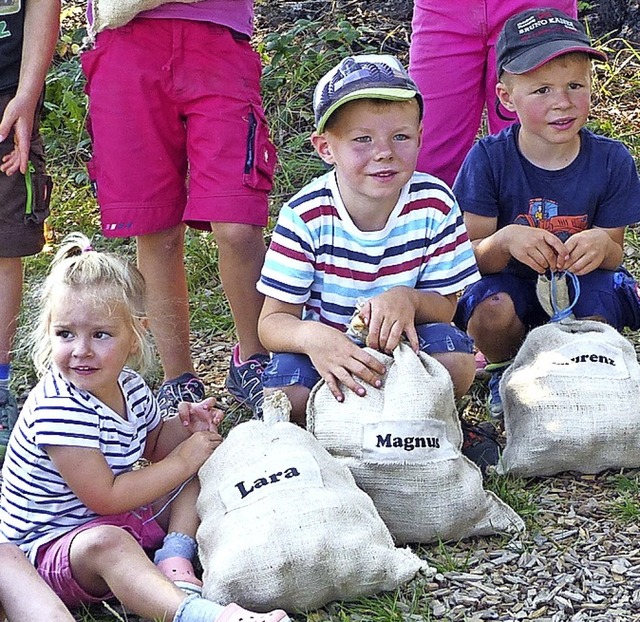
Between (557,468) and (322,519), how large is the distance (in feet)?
3.11

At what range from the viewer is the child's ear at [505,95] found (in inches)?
144

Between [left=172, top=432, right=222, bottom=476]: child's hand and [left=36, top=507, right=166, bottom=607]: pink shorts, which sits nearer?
[left=36, top=507, right=166, bottom=607]: pink shorts

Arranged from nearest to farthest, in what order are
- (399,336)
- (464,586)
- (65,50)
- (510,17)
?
(464,586) → (399,336) → (510,17) → (65,50)

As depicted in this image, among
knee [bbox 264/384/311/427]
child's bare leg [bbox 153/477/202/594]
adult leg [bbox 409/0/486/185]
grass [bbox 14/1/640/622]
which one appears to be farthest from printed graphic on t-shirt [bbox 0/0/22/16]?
child's bare leg [bbox 153/477/202/594]

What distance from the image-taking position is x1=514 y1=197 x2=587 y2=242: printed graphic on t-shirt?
3.64m

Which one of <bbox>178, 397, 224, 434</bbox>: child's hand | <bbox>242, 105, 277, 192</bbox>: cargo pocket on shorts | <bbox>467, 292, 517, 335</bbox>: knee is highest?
<bbox>242, 105, 277, 192</bbox>: cargo pocket on shorts

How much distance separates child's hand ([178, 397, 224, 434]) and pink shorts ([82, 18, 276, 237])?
2.42ft

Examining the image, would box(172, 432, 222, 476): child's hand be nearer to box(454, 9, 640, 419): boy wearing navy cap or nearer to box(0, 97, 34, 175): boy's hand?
box(454, 9, 640, 419): boy wearing navy cap

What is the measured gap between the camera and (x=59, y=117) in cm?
633

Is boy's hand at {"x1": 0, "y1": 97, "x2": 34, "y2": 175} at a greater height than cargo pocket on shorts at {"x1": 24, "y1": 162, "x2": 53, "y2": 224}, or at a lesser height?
greater

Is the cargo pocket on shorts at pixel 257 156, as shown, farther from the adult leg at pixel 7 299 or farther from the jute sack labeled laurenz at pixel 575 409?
the jute sack labeled laurenz at pixel 575 409

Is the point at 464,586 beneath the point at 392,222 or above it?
beneath

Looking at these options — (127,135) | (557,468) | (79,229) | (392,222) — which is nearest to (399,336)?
(392,222)

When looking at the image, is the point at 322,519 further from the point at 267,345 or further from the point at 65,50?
the point at 65,50
